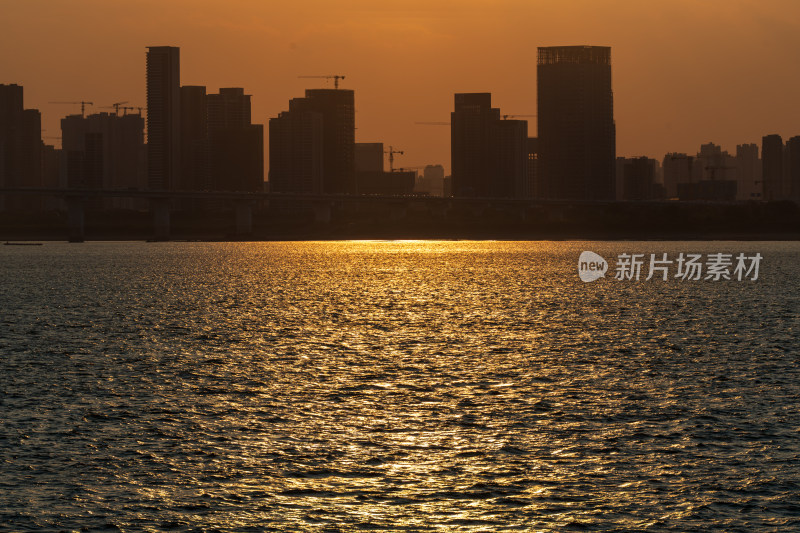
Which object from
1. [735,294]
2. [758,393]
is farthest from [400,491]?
[735,294]

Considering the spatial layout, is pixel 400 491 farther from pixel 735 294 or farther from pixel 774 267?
pixel 774 267

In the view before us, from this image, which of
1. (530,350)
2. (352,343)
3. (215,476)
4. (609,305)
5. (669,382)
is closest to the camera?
(215,476)

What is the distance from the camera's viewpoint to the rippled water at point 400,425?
89.4ft

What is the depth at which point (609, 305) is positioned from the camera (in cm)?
10894

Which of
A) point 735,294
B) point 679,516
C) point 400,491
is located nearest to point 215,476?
point 400,491

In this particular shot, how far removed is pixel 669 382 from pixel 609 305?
5976 centimetres

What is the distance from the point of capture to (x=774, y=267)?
199 m

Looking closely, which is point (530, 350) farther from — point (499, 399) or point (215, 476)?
point (215, 476)

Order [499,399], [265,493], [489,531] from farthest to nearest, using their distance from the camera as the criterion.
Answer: [499,399] < [265,493] < [489,531]

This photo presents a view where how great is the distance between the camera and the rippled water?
27250 millimetres

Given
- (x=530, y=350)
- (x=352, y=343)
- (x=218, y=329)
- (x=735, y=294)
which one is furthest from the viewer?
(x=735, y=294)

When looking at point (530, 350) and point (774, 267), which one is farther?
point (774, 267)

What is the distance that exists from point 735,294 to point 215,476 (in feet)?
343

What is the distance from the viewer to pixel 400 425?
38.6 metres
